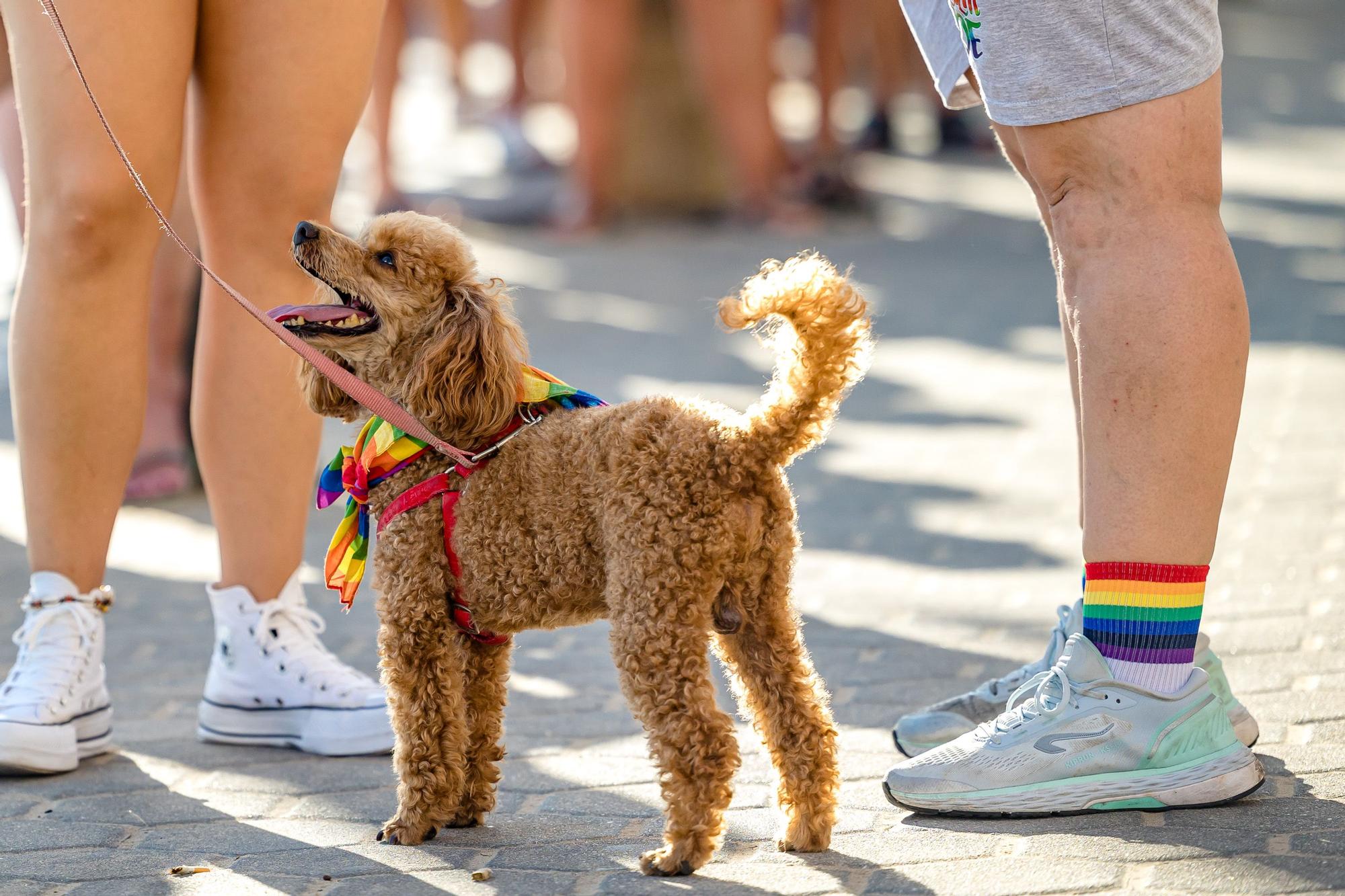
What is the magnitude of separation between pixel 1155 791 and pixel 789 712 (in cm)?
64

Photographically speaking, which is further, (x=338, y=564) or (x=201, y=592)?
(x=201, y=592)

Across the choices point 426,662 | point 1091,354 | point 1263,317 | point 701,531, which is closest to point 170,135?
point 426,662

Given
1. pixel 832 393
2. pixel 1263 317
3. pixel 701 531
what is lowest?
pixel 701 531

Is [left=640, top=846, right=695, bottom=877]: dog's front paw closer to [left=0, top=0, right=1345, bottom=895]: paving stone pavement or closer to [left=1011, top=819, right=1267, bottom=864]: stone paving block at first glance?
[left=0, top=0, right=1345, bottom=895]: paving stone pavement

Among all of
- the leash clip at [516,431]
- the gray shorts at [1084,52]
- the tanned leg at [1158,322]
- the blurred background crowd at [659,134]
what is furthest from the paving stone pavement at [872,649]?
the blurred background crowd at [659,134]

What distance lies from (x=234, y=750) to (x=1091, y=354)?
1.98 metres

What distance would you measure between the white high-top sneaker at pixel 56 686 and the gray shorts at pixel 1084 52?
210 cm

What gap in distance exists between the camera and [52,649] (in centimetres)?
315

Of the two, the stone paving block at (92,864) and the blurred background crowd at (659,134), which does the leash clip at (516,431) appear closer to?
the stone paving block at (92,864)

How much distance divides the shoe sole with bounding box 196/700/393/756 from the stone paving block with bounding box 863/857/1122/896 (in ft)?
4.13

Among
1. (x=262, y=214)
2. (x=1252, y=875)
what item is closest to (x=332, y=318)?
(x=262, y=214)

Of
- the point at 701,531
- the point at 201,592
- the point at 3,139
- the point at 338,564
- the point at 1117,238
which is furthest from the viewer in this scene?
the point at 3,139

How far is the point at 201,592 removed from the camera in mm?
4613

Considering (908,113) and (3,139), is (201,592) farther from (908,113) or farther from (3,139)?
(908,113)
